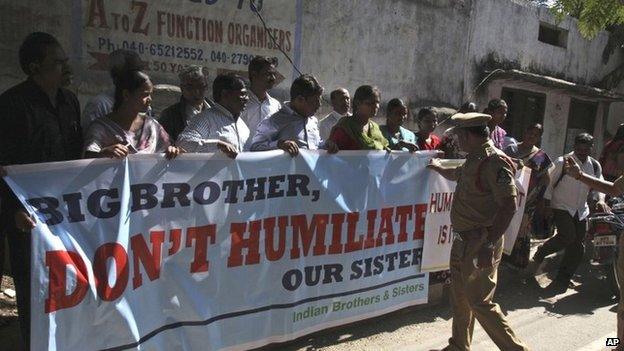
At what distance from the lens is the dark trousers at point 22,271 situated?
258 centimetres

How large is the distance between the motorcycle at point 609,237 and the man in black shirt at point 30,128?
15.0 ft

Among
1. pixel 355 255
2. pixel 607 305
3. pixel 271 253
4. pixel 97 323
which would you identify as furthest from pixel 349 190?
pixel 607 305

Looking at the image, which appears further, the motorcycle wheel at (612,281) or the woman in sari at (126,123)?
the motorcycle wheel at (612,281)

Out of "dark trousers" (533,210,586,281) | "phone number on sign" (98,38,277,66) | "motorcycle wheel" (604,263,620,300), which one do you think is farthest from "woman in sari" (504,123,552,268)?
"phone number on sign" (98,38,277,66)

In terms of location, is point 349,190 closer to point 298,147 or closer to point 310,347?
point 298,147

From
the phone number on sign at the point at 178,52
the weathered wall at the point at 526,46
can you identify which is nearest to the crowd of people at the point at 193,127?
the phone number on sign at the point at 178,52

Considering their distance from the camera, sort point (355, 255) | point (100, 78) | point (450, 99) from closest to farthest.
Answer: point (355, 255) → point (100, 78) → point (450, 99)

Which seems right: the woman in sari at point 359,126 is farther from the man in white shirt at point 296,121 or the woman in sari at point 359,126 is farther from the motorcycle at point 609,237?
the motorcycle at point 609,237

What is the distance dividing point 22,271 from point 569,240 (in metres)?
4.95

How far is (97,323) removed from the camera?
2615mm

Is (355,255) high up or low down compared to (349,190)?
down

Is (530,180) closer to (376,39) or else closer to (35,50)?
(376,39)

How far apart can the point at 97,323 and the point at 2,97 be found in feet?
3.97

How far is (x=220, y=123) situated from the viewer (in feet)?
11.1
